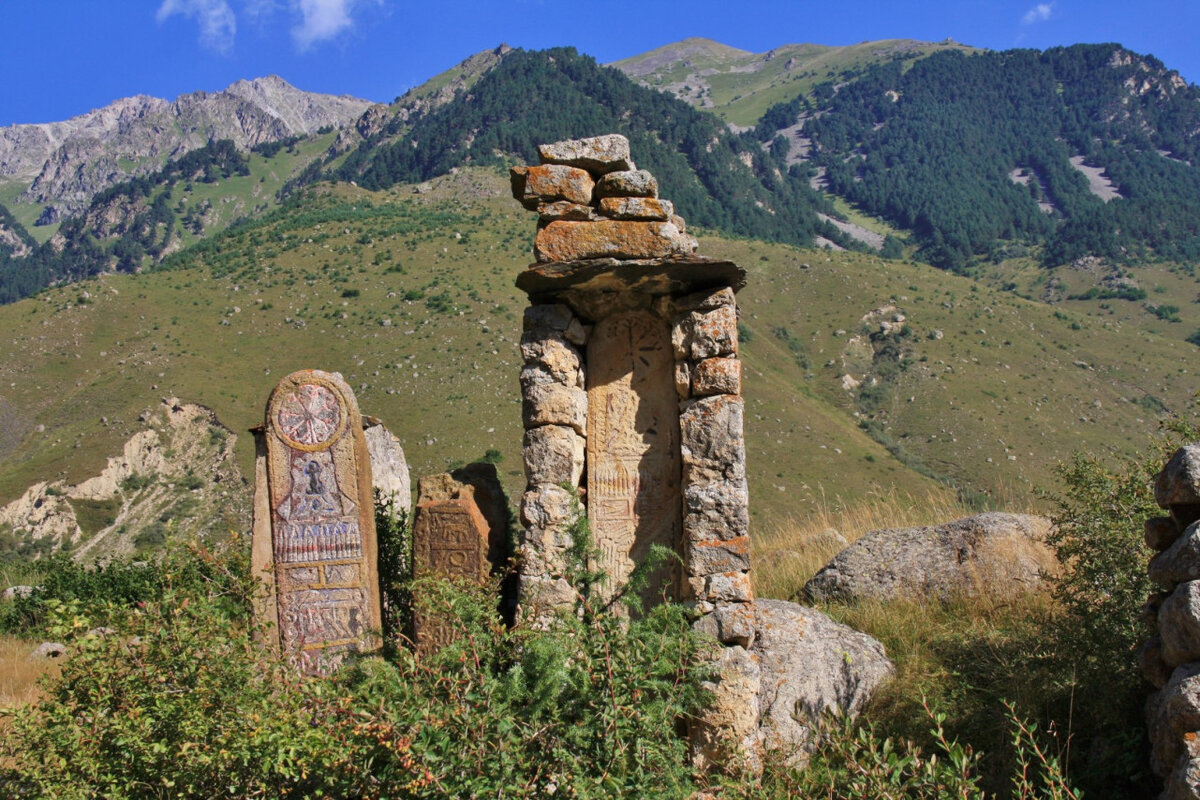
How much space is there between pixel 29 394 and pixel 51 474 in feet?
22.0

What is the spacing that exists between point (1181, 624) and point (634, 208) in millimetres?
3990

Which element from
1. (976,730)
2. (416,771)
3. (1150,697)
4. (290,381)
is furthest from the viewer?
(290,381)

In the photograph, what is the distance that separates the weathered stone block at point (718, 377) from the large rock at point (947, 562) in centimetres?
280

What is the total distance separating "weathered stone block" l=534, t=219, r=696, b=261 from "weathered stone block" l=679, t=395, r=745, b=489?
112 centimetres

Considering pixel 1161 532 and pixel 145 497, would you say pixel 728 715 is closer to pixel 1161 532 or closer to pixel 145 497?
pixel 1161 532

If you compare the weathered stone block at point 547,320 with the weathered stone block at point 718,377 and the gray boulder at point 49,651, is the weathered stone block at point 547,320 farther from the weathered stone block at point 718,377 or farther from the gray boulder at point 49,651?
the gray boulder at point 49,651

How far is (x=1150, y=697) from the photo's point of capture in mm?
4426

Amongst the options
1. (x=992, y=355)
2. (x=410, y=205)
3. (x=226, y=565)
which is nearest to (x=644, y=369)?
(x=226, y=565)

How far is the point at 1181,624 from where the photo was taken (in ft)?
12.7

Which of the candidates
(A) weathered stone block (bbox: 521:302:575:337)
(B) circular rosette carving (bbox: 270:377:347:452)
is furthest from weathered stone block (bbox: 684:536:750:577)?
(B) circular rosette carving (bbox: 270:377:347:452)

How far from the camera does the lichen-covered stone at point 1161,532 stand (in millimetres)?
4453

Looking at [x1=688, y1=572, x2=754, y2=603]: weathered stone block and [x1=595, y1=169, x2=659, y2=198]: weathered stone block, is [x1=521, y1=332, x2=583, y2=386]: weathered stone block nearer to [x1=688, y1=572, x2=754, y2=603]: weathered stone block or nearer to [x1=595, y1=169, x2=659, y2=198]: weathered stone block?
[x1=595, y1=169, x2=659, y2=198]: weathered stone block

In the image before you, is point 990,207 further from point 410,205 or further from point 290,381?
point 290,381

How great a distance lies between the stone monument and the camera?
6375 mm
